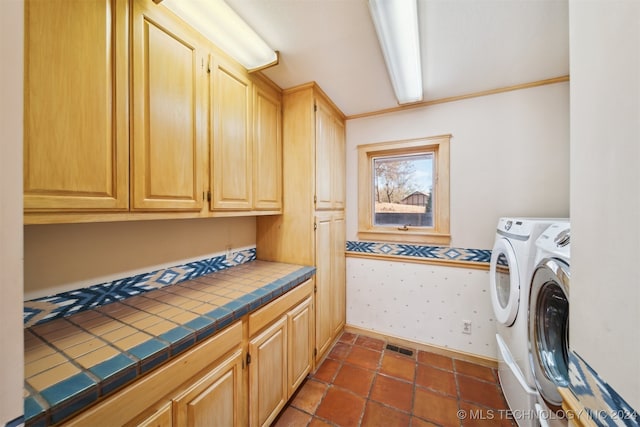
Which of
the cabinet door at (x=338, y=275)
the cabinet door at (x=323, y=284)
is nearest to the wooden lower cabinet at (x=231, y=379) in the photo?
the cabinet door at (x=323, y=284)

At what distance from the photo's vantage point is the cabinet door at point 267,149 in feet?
5.44

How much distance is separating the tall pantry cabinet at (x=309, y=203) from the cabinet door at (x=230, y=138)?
409 mm

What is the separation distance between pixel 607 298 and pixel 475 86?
1996 millimetres

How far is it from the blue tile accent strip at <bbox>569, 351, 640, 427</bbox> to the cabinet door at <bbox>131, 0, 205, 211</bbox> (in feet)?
5.07

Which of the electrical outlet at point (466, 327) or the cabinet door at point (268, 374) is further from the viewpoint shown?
the electrical outlet at point (466, 327)

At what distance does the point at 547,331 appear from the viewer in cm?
114

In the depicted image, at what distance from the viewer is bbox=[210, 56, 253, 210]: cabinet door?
4.38 ft

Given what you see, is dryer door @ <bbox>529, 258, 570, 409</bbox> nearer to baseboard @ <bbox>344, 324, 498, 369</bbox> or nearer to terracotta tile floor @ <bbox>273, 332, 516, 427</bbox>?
terracotta tile floor @ <bbox>273, 332, 516, 427</bbox>

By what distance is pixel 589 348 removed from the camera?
0.54 meters

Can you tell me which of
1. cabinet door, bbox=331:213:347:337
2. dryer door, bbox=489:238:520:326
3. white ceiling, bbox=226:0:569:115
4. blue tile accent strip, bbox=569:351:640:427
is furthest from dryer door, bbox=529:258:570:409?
cabinet door, bbox=331:213:347:337

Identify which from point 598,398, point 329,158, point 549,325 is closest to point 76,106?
point 329,158

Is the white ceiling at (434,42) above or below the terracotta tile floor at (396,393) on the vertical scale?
above

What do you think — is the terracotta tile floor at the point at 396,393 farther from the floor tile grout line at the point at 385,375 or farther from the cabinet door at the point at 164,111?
the cabinet door at the point at 164,111

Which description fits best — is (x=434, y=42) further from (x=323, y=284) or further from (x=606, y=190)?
(x=323, y=284)
